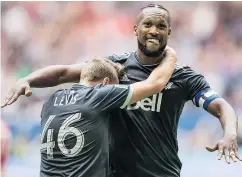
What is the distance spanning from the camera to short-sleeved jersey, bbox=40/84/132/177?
6.82 feet

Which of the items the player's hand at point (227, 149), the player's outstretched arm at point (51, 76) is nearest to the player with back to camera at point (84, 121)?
the player's outstretched arm at point (51, 76)

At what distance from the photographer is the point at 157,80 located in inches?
89.4

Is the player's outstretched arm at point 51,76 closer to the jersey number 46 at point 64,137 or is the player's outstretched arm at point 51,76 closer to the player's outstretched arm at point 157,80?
the jersey number 46 at point 64,137

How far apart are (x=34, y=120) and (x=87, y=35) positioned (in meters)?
0.86

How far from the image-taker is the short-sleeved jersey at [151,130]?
7.83 feet

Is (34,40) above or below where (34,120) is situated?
above

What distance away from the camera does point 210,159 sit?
427 cm

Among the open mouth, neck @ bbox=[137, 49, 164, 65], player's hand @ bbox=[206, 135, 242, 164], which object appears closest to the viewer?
player's hand @ bbox=[206, 135, 242, 164]

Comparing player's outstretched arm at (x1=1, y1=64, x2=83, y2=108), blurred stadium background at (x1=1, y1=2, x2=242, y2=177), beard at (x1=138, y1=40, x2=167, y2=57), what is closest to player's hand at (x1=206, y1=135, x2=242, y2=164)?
→ beard at (x1=138, y1=40, x2=167, y2=57)

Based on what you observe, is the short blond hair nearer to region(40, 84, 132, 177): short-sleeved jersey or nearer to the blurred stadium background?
region(40, 84, 132, 177): short-sleeved jersey

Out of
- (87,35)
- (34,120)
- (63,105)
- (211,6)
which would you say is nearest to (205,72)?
(211,6)

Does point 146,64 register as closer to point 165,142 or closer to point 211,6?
point 165,142

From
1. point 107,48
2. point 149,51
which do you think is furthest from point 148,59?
point 107,48

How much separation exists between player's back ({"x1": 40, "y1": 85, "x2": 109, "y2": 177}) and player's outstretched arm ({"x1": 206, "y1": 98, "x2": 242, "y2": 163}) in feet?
1.38
